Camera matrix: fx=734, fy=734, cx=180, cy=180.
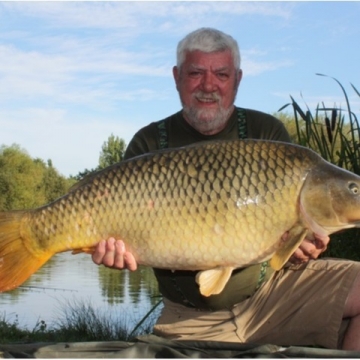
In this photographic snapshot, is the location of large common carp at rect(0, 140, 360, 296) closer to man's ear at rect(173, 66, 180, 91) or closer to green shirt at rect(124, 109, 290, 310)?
green shirt at rect(124, 109, 290, 310)

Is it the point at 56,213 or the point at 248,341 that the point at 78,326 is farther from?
the point at 56,213

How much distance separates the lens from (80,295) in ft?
27.9

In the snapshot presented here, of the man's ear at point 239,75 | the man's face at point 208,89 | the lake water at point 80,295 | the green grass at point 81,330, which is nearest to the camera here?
the man's face at point 208,89

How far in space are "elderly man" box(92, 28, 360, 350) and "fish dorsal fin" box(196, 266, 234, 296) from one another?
287 mm

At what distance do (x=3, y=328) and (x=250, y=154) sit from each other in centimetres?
304

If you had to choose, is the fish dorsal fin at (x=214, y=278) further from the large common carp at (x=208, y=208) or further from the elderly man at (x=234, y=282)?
the elderly man at (x=234, y=282)

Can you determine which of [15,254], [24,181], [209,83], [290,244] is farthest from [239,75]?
[24,181]

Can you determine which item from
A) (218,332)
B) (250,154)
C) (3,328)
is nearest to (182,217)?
(250,154)

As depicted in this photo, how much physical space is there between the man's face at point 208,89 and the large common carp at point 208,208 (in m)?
0.45

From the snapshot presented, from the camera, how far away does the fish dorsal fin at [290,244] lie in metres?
2.08

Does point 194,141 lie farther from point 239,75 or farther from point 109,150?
point 109,150

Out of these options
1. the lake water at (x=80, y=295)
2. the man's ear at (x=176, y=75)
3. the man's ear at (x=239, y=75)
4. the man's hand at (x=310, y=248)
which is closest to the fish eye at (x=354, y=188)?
the man's hand at (x=310, y=248)

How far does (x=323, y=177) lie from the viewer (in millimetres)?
2141

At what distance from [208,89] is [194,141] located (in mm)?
195
